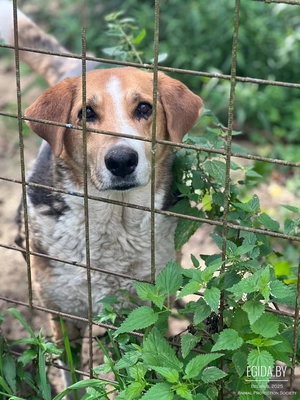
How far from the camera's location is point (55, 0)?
7.98 m

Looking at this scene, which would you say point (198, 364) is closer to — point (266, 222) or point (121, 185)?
point (266, 222)

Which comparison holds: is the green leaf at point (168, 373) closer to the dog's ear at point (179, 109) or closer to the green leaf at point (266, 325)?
the green leaf at point (266, 325)

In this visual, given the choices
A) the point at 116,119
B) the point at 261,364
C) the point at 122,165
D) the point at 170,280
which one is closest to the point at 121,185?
the point at 122,165

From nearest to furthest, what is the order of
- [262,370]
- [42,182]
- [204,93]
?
1. [262,370]
2. [42,182]
3. [204,93]

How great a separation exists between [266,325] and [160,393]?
1.38 ft

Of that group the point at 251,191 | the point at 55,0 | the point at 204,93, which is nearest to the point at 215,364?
the point at 251,191

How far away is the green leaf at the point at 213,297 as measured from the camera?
203 cm

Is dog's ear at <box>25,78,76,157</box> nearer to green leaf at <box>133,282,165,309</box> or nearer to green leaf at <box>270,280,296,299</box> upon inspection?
green leaf at <box>133,282,165,309</box>

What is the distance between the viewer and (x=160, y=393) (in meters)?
2.01

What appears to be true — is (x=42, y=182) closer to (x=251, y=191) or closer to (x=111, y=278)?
(x=111, y=278)

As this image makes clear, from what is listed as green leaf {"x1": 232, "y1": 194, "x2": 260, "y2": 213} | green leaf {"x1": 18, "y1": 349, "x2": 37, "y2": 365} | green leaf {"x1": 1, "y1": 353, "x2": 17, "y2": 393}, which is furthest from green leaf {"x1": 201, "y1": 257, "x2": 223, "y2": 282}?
green leaf {"x1": 1, "y1": 353, "x2": 17, "y2": 393}

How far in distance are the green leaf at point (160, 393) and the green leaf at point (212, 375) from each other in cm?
13

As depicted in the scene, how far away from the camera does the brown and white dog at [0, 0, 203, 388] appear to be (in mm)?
2801

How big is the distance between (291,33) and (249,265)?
186 inches
